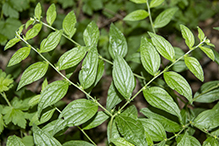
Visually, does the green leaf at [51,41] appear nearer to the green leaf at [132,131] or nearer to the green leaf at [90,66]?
the green leaf at [90,66]

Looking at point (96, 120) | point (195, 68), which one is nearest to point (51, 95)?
point (96, 120)

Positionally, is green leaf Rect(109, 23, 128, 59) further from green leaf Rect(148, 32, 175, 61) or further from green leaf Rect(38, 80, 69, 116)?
green leaf Rect(38, 80, 69, 116)

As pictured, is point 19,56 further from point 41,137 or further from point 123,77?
point 123,77

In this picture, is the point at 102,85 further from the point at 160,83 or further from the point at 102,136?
the point at 160,83

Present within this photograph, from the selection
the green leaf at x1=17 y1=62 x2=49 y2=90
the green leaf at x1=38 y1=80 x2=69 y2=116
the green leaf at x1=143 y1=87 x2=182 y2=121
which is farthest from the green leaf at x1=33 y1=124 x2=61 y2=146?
the green leaf at x1=143 y1=87 x2=182 y2=121

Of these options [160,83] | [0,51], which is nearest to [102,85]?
[160,83]
